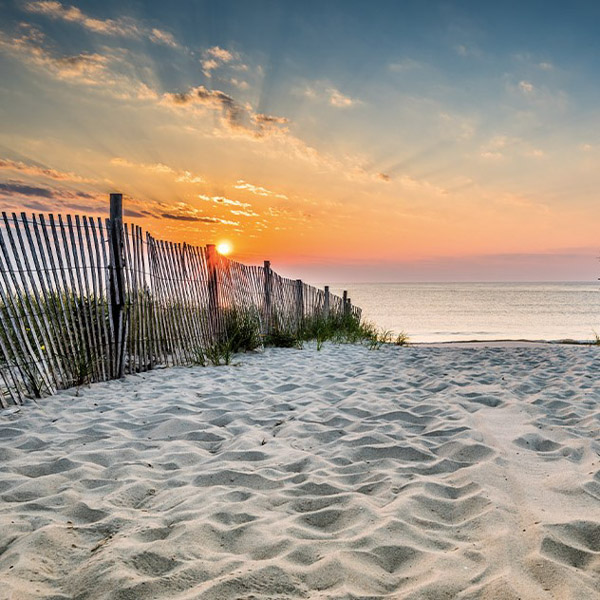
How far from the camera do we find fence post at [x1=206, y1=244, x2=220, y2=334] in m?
6.98

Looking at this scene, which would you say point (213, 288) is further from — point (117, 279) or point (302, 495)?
point (302, 495)

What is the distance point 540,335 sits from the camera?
16766 millimetres

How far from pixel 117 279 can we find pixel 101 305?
0.39 meters

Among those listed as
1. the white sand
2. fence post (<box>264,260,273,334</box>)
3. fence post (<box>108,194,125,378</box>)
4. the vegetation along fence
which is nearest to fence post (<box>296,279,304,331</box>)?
fence post (<box>264,260,273,334</box>)

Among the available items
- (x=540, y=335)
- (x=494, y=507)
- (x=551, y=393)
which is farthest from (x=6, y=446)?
(x=540, y=335)

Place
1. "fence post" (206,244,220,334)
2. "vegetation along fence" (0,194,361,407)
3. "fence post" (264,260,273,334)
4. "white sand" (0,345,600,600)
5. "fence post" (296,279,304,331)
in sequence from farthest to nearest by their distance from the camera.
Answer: "fence post" (296,279,304,331) → "fence post" (264,260,273,334) → "fence post" (206,244,220,334) → "vegetation along fence" (0,194,361,407) → "white sand" (0,345,600,600)

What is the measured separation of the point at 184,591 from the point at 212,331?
5511 mm

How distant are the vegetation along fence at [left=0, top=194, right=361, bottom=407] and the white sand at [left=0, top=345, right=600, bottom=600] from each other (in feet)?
1.44

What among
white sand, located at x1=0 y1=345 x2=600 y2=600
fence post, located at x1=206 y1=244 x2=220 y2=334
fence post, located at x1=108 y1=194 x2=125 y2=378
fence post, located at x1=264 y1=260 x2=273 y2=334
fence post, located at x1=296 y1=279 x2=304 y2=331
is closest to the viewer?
white sand, located at x1=0 y1=345 x2=600 y2=600

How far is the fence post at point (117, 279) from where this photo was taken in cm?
518

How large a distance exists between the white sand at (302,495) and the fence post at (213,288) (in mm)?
2574

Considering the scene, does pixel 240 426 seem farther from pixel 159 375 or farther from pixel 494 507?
pixel 159 375

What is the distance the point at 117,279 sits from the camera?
5.23m

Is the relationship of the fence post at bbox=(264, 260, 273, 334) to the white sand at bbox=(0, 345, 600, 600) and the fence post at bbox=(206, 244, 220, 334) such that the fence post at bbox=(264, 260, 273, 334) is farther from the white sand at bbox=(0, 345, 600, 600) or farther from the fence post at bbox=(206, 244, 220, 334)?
the white sand at bbox=(0, 345, 600, 600)
